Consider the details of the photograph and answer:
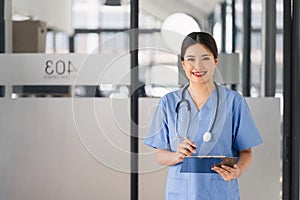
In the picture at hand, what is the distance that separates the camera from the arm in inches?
148

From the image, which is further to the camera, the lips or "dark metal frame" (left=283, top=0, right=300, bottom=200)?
"dark metal frame" (left=283, top=0, right=300, bottom=200)

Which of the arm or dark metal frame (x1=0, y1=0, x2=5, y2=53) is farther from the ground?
dark metal frame (x1=0, y1=0, x2=5, y2=53)

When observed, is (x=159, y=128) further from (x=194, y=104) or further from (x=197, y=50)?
(x=197, y=50)

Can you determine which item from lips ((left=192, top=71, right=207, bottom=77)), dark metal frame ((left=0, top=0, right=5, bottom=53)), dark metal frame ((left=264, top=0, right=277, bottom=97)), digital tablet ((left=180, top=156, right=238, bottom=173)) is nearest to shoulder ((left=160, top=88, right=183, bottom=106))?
lips ((left=192, top=71, right=207, bottom=77))

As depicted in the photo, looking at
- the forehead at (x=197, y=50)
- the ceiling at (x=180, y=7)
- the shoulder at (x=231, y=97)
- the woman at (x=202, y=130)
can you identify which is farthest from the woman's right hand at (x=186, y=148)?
the ceiling at (x=180, y=7)

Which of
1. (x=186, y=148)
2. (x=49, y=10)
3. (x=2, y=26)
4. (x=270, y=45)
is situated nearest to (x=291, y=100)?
(x=270, y=45)

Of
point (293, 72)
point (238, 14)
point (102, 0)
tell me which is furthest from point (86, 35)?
point (293, 72)

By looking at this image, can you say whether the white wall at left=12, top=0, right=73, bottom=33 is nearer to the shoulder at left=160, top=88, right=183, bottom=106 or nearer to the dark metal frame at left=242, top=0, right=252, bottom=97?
the shoulder at left=160, top=88, right=183, bottom=106

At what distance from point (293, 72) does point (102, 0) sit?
993mm

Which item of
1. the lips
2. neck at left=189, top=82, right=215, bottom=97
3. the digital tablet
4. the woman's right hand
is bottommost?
the digital tablet

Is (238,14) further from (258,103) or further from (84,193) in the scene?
(84,193)

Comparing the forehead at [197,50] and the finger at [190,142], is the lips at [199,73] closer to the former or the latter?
the forehead at [197,50]

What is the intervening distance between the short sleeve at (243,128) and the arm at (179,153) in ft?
0.70

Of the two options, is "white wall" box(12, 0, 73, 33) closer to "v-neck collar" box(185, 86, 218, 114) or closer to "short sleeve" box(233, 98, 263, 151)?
"v-neck collar" box(185, 86, 218, 114)
